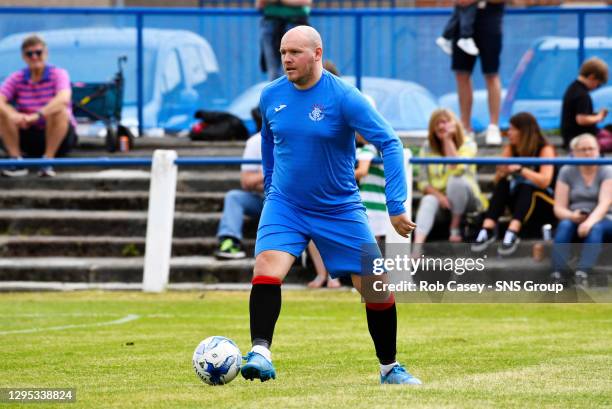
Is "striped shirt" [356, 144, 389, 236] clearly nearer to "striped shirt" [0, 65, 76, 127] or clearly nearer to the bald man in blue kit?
"striped shirt" [0, 65, 76, 127]

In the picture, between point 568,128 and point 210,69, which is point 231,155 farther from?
point 568,128

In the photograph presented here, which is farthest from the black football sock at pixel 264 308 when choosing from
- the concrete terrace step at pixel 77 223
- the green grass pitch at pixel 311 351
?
the concrete terrace step at pixel 77 223

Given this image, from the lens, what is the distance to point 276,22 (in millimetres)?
17328

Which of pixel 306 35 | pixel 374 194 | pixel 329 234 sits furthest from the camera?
pixel 374 194

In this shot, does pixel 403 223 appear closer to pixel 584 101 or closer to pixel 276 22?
pixel 584 101

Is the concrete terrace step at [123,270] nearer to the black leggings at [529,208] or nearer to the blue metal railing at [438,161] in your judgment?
the blue metal railing at [438,161]

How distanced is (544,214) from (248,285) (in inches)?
121

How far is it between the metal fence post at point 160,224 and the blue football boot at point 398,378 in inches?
273

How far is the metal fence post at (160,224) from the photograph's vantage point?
49.1 ft

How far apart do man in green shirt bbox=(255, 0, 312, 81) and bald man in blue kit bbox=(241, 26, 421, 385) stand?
889cm

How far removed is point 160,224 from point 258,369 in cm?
757

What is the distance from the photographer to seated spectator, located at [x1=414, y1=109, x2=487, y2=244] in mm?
14797

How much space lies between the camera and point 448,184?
15.0 m

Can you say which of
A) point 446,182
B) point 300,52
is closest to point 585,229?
point 446,182
